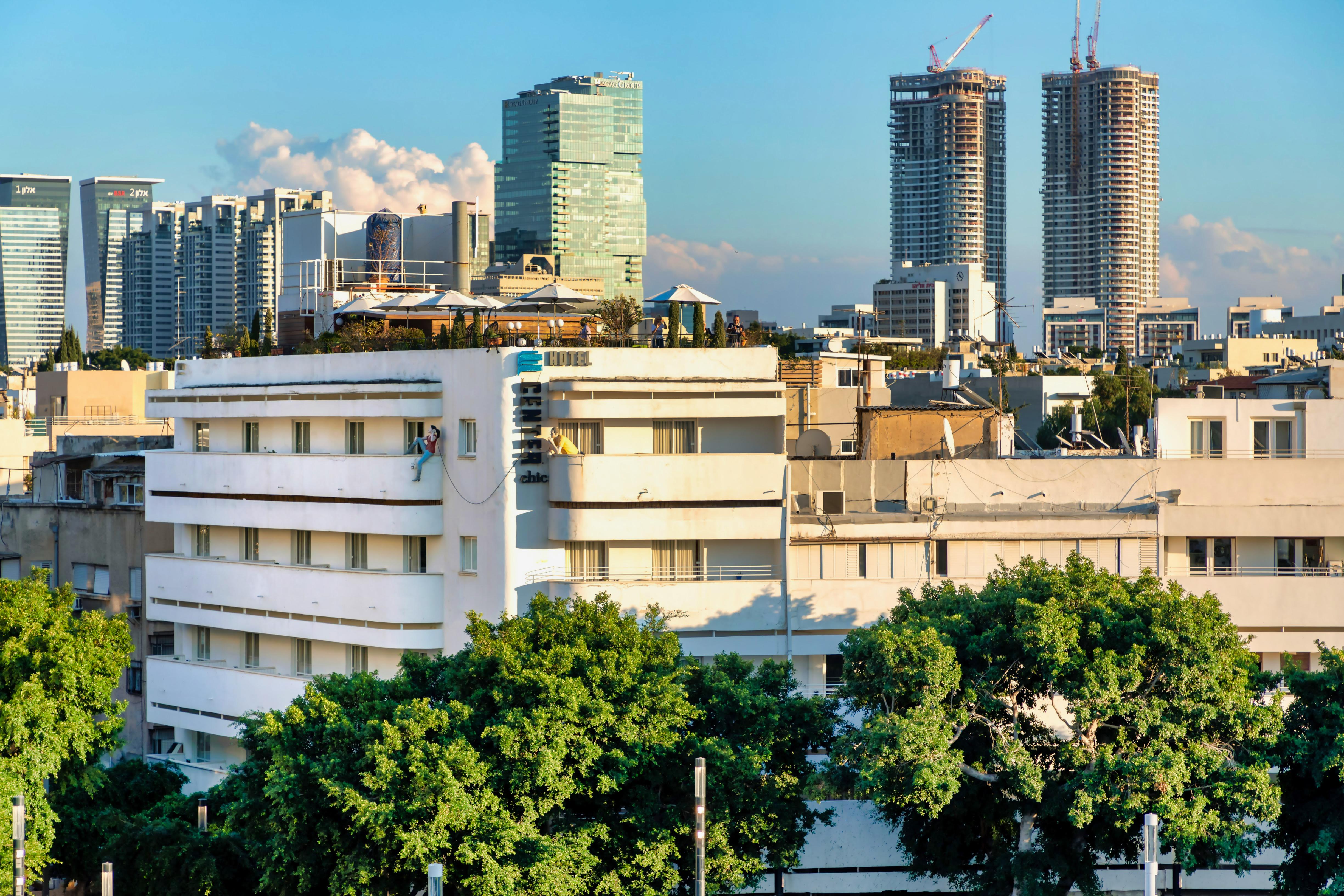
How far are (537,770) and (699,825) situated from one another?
139 inches

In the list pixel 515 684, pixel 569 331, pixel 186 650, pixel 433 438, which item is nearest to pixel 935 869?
pixel 515 684

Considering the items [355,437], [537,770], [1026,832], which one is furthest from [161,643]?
[1026,832]

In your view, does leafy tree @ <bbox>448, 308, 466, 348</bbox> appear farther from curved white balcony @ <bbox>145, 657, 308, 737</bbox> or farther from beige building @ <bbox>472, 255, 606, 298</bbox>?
beige building @ <bbox>472, 255, 606, 298</bbox>

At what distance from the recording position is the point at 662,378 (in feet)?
143

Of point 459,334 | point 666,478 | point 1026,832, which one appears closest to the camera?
point 1026,832

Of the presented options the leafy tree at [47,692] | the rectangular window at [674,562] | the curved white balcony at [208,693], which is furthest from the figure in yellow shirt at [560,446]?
the leafy tree at [47,692]

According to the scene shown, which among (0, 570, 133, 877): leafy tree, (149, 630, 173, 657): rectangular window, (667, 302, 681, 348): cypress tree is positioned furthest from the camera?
(149, 630, 173, 657): rectangular window

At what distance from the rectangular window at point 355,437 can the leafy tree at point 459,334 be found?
3.88 meters

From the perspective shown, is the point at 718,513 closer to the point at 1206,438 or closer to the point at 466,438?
the point at 466,438

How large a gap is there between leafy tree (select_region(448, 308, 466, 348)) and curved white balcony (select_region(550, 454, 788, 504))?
317 inches

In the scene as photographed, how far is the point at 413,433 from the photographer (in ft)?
151

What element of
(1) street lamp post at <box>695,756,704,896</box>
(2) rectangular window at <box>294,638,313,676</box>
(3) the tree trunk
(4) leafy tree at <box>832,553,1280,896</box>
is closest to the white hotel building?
(2) rectangular window at <box>294,638,313,676</box>

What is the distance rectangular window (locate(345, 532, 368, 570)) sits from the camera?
47156 mm

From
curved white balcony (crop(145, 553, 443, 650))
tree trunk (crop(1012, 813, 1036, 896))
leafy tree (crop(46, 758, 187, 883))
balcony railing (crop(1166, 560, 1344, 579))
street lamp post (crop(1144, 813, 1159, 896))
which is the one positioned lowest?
leafy tree (crop(46, 758, 187, 883))
